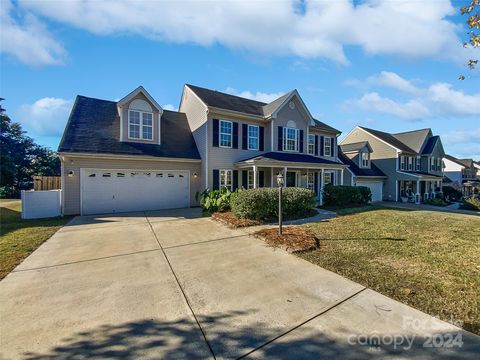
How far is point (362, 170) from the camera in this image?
23.0m

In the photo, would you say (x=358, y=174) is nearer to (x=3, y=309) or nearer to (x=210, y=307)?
(x=210, y=307)

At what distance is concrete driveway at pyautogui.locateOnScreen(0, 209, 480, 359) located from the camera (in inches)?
102

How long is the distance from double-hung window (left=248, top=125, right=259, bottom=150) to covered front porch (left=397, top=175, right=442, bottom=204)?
18228 millimetres

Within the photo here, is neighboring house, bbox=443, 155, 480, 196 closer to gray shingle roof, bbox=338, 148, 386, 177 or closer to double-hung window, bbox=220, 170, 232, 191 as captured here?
gray shingle roof, bbox=338, 148, 386, 177

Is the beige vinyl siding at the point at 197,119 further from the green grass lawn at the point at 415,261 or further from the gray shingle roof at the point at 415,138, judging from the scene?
the gray shingle roof at the point at 415,138

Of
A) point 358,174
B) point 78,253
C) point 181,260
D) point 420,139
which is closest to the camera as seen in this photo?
point 181,260

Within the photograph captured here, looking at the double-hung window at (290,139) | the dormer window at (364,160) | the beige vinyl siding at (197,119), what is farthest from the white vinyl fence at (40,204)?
the dormer window at (364,160)

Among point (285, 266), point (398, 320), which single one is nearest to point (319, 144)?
point (285, 266)

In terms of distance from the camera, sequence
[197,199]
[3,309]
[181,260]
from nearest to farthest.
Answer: [3,309]
[181,260]
[197,199]

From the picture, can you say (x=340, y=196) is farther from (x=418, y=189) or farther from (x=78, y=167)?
(x=418, y=189)

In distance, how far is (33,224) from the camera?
30.2 ft

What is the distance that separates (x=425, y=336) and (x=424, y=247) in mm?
4262

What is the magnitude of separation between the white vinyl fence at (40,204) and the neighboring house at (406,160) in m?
24.9

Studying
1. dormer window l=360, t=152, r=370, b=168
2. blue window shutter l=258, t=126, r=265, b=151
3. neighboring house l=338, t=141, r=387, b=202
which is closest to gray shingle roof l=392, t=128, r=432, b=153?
neighboring house l=338, t=141, r=387, b=202
